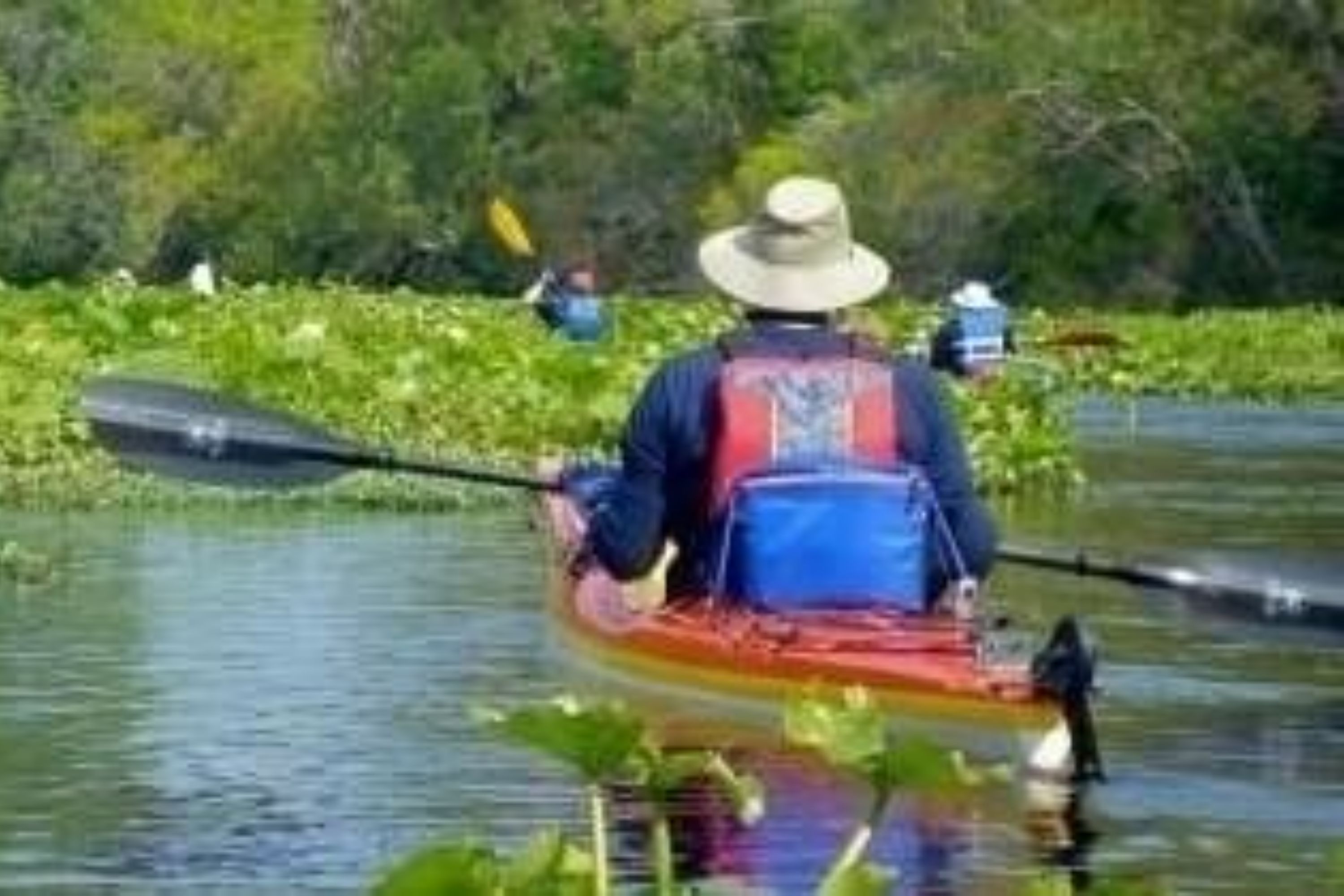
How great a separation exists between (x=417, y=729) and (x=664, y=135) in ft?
176

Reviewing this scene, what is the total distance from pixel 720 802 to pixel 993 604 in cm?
518

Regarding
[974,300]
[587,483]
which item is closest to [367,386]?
[587,483]

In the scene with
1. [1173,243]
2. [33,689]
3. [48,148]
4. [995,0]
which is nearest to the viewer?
[33,689]

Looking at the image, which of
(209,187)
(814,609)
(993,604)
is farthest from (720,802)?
(209,187)

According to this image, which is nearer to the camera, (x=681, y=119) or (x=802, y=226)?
(x=802, y=226)

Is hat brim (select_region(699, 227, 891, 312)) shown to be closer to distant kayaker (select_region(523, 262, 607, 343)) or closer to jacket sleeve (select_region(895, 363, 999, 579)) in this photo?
jacket sleeve (select_region(895, 363, 999, 579))

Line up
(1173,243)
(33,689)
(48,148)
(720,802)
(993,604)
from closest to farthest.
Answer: (720,802)
(33,689)
(993,604)
(1173,243)
(48,148)

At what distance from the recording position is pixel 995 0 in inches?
2098

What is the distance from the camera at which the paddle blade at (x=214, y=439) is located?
11195 millimetres

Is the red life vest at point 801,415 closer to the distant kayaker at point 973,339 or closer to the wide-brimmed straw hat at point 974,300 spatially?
the distant kayaker at point 973,339

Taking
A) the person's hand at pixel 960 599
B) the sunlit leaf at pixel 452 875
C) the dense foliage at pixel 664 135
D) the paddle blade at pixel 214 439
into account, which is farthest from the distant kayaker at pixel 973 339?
the sunlit leaf at pixel 452 875

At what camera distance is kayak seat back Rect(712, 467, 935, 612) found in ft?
33.3

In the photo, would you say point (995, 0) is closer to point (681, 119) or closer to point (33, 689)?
point (681, 119)

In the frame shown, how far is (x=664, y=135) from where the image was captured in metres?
64.8
